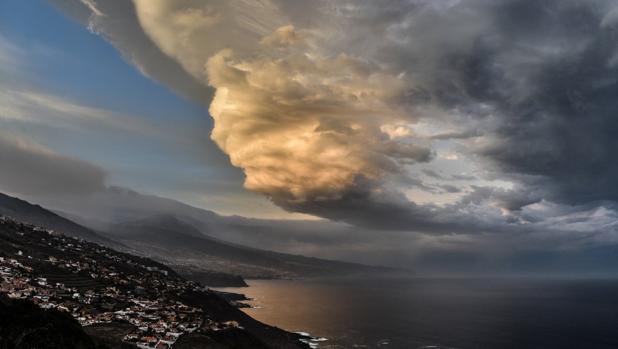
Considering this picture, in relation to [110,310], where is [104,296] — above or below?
above

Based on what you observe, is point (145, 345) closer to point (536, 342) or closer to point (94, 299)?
point (94, 299)

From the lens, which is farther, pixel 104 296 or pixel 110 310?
pixel 104 296

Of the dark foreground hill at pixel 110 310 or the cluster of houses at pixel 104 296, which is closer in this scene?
the dark foreground hill at pixel 110 310

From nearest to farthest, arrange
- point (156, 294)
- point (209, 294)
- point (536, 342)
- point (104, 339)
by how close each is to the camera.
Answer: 1. point (104, 339)
2. point (156, 294)
3. point (536, 342)
4. point (209, 294)

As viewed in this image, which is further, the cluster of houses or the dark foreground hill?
the cluster of houses

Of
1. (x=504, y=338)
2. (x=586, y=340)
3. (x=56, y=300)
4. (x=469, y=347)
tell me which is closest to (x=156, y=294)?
(x=56, y=300)
